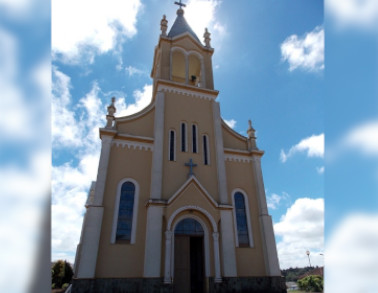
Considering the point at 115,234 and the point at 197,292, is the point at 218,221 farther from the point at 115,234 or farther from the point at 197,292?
the point at 115,234

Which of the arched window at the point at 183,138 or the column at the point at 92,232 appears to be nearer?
the column at the point at 92,232

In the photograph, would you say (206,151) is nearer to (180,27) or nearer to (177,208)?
(177,208)

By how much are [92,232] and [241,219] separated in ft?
27.1

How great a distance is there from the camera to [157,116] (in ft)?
49.6

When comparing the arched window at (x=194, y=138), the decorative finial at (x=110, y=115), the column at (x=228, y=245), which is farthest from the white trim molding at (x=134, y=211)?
the column at (x=228, y=245)

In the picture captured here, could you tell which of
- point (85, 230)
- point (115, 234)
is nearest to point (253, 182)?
point (115, 234)

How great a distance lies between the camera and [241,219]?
1436cm

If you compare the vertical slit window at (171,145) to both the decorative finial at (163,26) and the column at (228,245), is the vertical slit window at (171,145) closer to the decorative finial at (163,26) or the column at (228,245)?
the column at (228,245)

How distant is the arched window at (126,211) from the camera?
1195 centimetres

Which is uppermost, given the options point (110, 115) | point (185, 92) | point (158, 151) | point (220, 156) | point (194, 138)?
point (185, 92)

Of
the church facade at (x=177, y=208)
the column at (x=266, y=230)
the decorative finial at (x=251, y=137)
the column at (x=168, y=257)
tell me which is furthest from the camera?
the decorative finial at (x=251, y=137)

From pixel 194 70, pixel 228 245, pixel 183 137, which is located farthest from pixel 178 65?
pixel 228 245

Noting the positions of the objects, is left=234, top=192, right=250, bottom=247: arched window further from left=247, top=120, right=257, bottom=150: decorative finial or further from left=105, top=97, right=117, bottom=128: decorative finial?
left=105, top=97, right=117, bottom=128: decorative finial

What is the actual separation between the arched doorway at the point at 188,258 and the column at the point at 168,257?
654 millimetres
